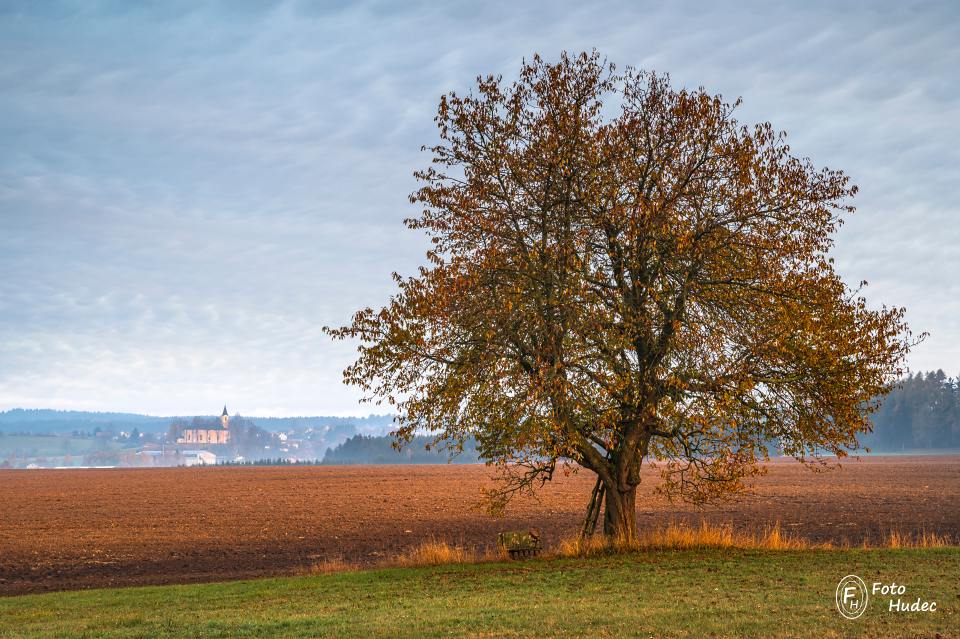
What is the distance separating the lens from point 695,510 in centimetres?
5388

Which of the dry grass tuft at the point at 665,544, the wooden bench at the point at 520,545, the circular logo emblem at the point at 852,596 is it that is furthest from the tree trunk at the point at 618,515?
the circular logo emblem at the point at 852,596

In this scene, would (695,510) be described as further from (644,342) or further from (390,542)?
(644,342)

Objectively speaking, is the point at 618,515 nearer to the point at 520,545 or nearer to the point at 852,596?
the point at 520,545

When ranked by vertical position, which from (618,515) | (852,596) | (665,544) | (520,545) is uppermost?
(618,515)

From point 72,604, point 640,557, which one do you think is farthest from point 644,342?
point 72,604

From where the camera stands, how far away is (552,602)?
16609 mm

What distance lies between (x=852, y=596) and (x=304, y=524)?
134ft

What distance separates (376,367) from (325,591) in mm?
6181

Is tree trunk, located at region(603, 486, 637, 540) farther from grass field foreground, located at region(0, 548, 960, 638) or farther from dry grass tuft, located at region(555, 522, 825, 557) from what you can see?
grass field foreground, located at region(0, 548, 960, 638)

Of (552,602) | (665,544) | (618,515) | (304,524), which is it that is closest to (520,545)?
(618,515)

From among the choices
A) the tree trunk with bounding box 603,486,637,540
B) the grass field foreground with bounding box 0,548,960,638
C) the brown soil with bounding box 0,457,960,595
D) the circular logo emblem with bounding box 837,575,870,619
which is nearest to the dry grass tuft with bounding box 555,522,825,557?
the tree trunk with bounding box 603,486,637,540

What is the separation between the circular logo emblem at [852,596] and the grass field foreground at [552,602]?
0.21 meters

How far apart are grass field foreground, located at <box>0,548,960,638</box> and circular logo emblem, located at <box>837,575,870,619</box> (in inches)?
8.1

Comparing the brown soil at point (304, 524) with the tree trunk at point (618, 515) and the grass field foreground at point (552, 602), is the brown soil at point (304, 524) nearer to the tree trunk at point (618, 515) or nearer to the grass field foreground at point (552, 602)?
the grass field foreground at point (552, 602)
